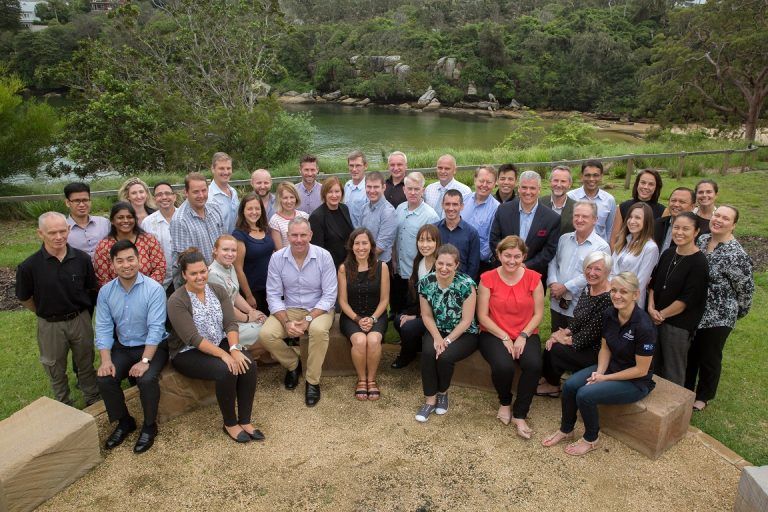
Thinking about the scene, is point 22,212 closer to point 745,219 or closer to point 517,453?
point 517,453

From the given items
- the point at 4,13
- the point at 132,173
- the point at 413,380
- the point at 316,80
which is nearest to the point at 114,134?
the point at 132,173

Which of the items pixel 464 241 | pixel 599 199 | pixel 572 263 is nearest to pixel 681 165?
pixel 599 199

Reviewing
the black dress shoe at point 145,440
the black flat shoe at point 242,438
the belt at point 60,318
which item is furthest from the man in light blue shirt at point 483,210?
the belt at point 60,318

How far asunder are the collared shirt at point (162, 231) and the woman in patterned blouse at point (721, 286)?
4073 mm

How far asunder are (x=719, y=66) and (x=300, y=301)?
2295 cm

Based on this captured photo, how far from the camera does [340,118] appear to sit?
Answer: 130ft

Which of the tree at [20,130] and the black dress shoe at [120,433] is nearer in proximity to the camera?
the black dress shoe at [120,433]

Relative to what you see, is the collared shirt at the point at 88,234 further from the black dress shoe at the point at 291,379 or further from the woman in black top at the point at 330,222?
the black dress shoe at the point at 291,379

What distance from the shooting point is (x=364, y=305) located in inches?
173

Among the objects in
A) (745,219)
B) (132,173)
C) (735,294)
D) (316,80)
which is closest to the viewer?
(735,294)

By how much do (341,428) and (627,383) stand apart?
1939 millimetres

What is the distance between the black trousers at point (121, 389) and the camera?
3.60 m

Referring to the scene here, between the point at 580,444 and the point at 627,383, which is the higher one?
the point at 627,383

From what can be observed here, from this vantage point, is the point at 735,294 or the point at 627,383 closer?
the point at 627,383
